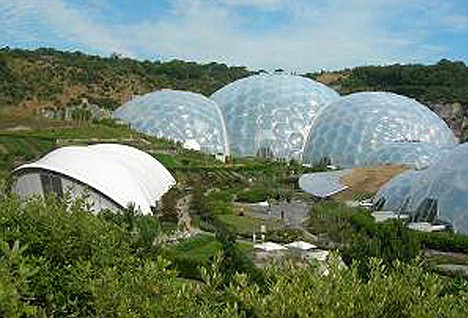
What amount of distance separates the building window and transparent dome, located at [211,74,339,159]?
3996 centimetres

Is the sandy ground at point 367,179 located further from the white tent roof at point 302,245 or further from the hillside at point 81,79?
the hillside at point 81,79

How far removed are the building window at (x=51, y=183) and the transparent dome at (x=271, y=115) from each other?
40.0m

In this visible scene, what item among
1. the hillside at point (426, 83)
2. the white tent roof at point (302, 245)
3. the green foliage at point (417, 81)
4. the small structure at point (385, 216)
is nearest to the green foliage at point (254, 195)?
the small structure at point (385, 216)

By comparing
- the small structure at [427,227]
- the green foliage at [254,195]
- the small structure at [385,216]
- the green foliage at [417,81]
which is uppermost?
the green foliage at [417,81]

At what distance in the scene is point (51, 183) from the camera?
109ft

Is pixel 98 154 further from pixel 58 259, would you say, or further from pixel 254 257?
pixel 58 259

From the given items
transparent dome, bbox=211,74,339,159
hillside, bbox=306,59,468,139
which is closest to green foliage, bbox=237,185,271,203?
transparent dome, bbox=211,74,339,159

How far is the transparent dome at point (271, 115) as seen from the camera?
71938mm

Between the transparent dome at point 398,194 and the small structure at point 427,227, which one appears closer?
the small structure at point 427,227

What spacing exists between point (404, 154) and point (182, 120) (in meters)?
21.4

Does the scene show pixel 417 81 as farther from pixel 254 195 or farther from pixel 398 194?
pixel 398 194

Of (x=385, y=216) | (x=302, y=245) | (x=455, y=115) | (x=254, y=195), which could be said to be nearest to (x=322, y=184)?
(x=254, y=195)

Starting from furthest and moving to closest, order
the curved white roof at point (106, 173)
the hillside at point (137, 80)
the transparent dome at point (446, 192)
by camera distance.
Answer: the hillside at point (137, 80) < the curved white roof at point (106, 173) < the transparent dome at point (446, 192)

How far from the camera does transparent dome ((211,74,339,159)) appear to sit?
7194cm
